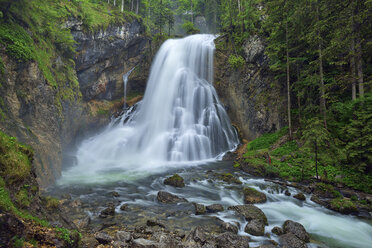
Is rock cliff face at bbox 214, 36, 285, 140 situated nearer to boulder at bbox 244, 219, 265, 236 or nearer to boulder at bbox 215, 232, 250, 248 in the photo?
boulder at bbox 244, 219, 265, 236

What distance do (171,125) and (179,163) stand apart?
6616 mm

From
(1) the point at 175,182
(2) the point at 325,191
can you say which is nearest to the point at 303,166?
(2) the point at 325,191

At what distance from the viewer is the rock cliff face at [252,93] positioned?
20.3 meters

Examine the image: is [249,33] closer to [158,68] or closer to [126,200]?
[158,68]

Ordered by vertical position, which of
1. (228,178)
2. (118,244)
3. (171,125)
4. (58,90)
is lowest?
(228,178)

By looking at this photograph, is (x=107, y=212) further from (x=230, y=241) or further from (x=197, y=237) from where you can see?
(x=230, y=241)

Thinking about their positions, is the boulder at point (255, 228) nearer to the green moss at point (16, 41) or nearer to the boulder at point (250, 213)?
the boulder at point (250, 213)

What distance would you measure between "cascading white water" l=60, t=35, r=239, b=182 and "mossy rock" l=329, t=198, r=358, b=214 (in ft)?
38.9

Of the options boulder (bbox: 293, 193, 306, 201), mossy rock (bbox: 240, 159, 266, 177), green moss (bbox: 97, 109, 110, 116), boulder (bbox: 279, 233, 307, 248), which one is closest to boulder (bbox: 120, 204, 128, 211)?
boulder (bbox: 279, 233, 307, 248)

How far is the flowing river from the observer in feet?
26.2

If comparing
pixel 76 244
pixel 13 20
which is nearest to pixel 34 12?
pixel 13 20

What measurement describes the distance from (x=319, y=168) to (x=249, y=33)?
16581 millimetres

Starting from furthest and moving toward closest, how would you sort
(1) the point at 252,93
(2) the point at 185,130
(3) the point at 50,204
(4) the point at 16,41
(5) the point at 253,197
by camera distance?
1. (2) the point at 185,130
2. (1) the point at 252,93
3. (5) the point at 253,197
4. (4) the point at 16,41
5. (3) the point at 50,204

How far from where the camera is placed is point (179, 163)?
1870cm
